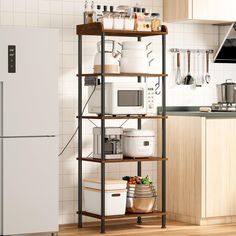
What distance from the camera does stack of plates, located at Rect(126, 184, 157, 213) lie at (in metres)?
6.37

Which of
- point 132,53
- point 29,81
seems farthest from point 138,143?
point 29,81

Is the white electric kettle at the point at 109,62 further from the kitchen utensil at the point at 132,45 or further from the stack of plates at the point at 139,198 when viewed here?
the stack of plates at the point at 139,198

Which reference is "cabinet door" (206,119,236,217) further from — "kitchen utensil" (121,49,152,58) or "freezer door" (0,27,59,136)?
"freezer door" (0,27,59,136)

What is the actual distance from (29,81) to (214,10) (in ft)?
6.46

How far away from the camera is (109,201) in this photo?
20.3 feet

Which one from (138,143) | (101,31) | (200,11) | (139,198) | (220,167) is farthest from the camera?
(200,11)

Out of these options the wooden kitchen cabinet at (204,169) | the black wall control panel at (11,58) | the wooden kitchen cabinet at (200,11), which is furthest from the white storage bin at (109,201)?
the wooden kitchen cabinet at (200,11)

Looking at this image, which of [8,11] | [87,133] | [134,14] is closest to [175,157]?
[87,133]

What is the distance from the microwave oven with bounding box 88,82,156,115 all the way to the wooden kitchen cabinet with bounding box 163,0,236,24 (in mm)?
779

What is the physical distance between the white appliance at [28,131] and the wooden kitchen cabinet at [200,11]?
4.65 ft

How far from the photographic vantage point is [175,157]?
22.1 ft

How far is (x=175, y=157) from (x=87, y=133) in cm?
82

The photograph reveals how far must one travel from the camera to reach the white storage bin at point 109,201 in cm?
619

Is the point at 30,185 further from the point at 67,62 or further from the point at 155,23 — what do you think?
the point at 155,23
